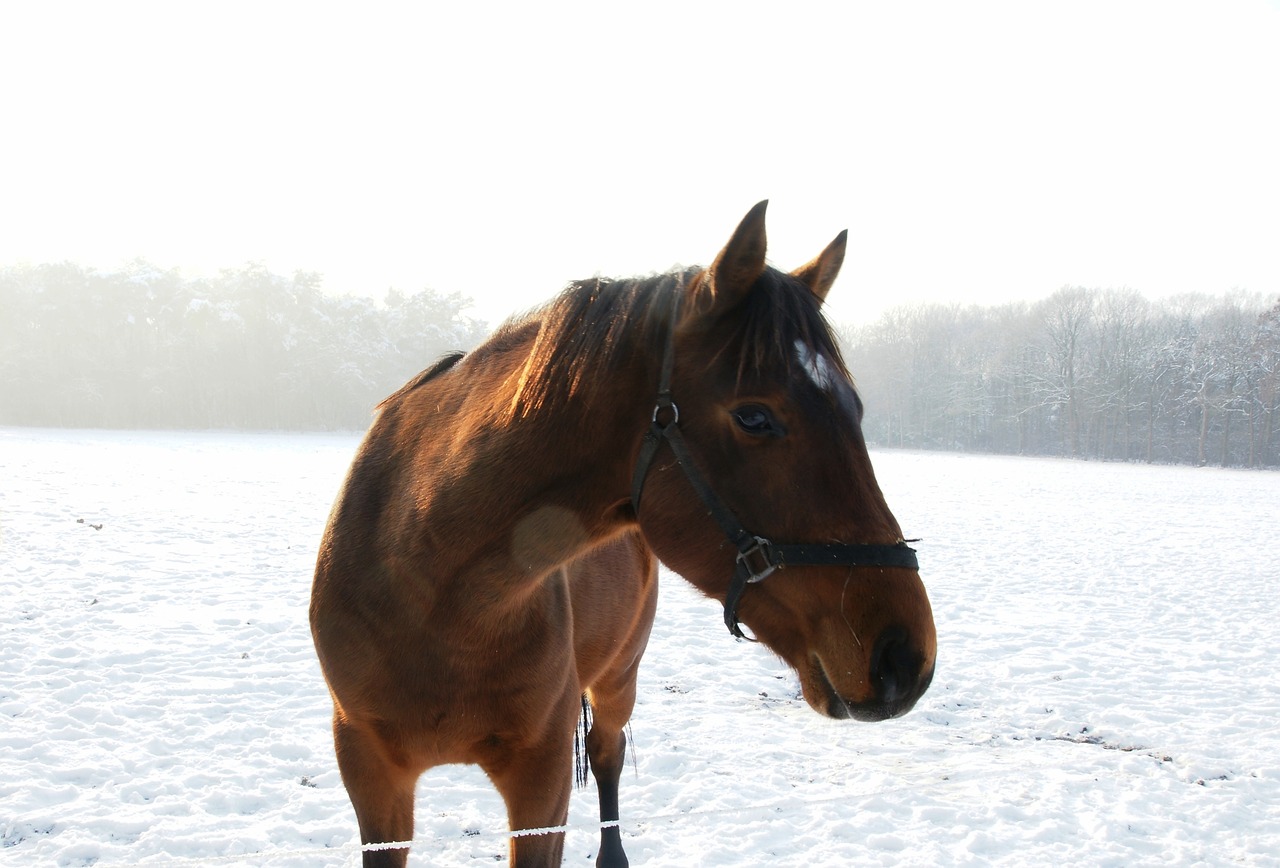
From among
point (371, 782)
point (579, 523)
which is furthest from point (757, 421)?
point (371, 782)

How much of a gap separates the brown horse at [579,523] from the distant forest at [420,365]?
5110 cm

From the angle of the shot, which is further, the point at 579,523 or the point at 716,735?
the point at 716,735

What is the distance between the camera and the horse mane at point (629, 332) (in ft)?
5.53

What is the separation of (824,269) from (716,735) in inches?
161

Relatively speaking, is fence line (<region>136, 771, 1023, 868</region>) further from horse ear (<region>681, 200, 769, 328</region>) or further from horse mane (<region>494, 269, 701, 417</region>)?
horse ear (<region>681, 200, 769, 328</region>)

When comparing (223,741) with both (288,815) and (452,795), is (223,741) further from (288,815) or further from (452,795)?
(452,795)

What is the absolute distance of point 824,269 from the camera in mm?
2150

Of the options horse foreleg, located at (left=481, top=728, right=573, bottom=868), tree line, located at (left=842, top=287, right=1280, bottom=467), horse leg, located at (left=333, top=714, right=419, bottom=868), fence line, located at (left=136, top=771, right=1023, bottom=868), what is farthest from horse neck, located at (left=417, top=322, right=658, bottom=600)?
tree line, located at (left=842, top=287, right=1280, bottom=467)

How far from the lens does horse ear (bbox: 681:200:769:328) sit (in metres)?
1.64

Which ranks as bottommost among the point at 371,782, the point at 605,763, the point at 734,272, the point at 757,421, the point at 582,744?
the point at 605,763

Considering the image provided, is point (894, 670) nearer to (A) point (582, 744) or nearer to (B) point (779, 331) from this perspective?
(B) point (779, 331)

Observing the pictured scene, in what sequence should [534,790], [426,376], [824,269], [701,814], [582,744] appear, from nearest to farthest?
[824,269] < [534,790] < [426,376] < [701,814] < [582,744]

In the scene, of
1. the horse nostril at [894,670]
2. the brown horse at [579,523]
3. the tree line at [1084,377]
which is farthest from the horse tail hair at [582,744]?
the tree line at [1084,377]

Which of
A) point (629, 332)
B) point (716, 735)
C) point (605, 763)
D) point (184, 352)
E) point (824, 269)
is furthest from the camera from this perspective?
point (184, 352)
